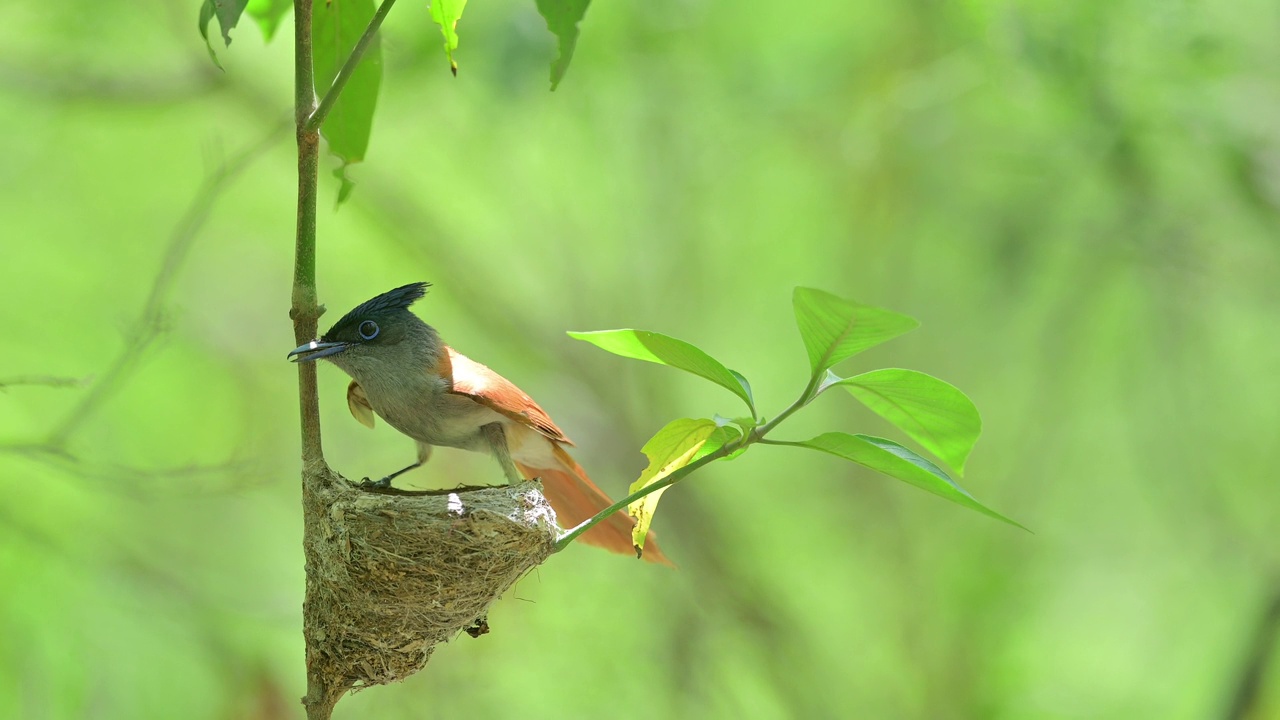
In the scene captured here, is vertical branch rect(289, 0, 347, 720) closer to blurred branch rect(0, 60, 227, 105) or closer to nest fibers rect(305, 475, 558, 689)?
nest fibers rect(305, 475, 558, 689)

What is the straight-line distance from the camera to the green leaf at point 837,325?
133cm

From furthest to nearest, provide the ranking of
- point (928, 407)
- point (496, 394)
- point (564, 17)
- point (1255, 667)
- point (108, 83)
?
point (108, 83), point (1255, 667), point (496, 394), point (564, 17), point (928, 407)

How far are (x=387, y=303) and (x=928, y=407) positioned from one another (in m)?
1.47

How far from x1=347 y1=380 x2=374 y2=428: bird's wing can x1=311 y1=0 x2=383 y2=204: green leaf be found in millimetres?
811

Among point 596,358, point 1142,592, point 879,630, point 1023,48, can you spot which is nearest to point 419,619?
point 1023,48

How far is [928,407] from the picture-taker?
1.51 metres

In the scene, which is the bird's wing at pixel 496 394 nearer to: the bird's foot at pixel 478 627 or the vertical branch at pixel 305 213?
the bird's foot at pixel 478 627

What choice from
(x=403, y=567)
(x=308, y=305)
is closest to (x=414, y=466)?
(x=403, y=567)

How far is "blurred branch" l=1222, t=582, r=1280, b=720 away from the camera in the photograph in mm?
4176

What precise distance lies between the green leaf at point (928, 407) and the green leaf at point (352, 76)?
103cm

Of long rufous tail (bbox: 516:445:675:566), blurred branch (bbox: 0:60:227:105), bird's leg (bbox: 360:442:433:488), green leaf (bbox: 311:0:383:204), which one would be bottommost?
bird's leg (bbox: 360:442:433:488)

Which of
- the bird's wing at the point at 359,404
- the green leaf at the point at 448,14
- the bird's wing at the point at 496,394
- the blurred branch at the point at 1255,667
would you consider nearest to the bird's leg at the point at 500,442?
the bird's wing at the point at 496,394

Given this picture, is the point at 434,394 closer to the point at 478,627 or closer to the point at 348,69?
the point at 478,627

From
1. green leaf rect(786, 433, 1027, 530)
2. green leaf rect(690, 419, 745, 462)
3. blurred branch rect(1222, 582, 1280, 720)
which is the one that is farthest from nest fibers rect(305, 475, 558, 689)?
blurred branch rect(1222, 582, 1280, 720)
